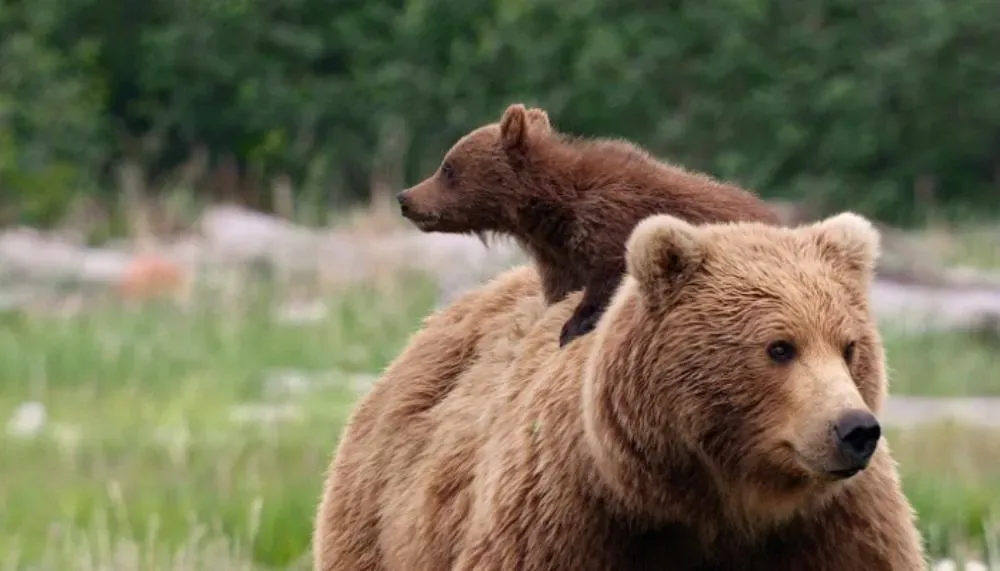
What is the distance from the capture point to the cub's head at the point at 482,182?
5.21m

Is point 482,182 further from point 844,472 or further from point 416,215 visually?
point 844,472

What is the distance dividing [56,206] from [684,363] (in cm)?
2221

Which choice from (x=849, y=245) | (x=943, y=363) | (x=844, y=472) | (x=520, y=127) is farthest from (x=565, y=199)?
(x=943, y=363)

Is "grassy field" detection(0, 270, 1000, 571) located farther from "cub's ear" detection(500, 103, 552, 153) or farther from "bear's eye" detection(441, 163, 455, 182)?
"cub's ear" detection(500, 103, 552, 153)

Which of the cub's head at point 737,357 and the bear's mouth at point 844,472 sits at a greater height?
the cub's head at point 737,357

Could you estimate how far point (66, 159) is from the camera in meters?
26.8

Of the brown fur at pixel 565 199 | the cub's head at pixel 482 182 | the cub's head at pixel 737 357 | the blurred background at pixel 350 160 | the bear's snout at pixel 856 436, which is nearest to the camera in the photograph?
the bear's snout at pixel 856 436

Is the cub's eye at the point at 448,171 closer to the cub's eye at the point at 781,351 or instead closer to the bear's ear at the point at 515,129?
the bear's ear at the point at 515,129

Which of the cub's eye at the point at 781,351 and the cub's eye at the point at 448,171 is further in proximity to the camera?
the cub's eye at the point at 448,171

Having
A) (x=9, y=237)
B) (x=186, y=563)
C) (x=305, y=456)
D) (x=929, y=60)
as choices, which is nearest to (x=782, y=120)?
(x=929, y=60)

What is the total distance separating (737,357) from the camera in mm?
3451

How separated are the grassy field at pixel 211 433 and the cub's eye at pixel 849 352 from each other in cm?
298

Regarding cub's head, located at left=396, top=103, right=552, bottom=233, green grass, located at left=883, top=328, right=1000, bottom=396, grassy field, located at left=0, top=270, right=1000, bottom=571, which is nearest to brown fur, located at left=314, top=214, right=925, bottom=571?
cub's head, located at left=396, top=103, right=552, bottom=233

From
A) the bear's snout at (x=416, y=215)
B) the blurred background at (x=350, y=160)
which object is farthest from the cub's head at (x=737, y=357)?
the blurred background at (x=350, y=160)
